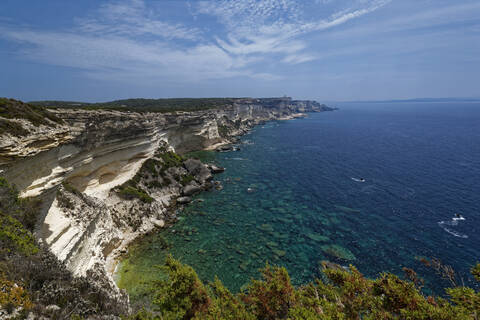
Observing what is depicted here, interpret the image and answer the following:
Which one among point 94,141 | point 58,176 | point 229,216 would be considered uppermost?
point 94,141

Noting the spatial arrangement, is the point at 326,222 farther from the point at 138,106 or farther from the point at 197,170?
the point at 138,106

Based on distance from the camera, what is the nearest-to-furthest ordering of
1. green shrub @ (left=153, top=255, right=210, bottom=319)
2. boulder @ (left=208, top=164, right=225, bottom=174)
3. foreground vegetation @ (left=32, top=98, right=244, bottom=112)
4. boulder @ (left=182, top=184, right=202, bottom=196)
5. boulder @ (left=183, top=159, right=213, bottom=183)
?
1. green shrub @ (left=153, top=255, right=210, bottom=319)
2. boulder @ (left=182, top=184, right=202, bottom=196)
3. boulder @ (left=183, top=159, right=213, bottom=183)
4. foreground vegetation @ (left=32, top=98, right=244, bottom=112)
5. boulder @ (left=208, top=164, right=225, bottom=174)

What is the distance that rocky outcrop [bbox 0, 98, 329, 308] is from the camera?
59.3ft

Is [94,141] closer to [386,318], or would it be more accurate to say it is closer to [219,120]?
[386,318]

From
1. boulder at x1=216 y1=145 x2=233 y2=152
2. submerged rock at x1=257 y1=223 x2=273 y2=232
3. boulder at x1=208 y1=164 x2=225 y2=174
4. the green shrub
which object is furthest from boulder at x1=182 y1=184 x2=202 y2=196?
boulder at x1=216 y1=145 x2=233 y2=152

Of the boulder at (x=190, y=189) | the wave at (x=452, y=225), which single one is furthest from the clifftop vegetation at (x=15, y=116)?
the wave at (x=452, y=225)

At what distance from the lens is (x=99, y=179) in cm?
3331

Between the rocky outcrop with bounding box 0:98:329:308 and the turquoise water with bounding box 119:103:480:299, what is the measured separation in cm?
359

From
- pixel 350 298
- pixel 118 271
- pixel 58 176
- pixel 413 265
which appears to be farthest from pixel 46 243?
pixel 413 265

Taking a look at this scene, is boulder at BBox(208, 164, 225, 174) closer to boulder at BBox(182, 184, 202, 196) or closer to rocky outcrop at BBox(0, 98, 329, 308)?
rocky outcrop at BBox(0, 98, 329, 308)

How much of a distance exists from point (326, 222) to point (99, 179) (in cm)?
3673

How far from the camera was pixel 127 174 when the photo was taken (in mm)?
38625

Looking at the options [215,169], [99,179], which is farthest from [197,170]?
[99,179]

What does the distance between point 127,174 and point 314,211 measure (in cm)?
3428
